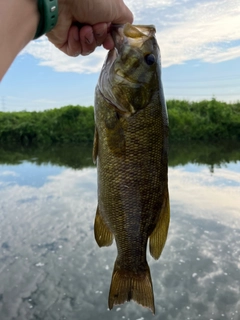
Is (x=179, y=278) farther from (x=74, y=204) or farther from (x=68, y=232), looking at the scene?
(x=74, y=204)

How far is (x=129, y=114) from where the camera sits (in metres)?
1.85

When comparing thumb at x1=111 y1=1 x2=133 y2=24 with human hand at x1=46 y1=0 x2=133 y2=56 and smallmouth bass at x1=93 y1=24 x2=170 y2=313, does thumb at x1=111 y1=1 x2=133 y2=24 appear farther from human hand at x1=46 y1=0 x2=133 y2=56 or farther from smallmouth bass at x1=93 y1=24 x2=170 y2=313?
smallmouth bass at x1=93 y1=24 x2=170 y2=313

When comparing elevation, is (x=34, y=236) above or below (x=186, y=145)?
below

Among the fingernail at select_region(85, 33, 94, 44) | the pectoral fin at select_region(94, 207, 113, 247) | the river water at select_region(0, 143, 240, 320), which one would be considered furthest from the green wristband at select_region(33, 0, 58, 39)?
the river water at select_region(0, 143, 240, 320)

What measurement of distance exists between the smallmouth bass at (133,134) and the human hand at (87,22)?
11 cm

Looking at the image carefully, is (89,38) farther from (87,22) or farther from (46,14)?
(46,14)

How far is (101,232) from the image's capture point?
200cm

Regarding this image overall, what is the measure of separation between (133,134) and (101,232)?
540 millimetres

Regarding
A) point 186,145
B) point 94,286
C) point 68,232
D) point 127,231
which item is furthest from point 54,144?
point 127,231

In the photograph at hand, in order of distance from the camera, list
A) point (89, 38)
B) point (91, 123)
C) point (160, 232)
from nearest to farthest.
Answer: point (160, 232) → point (89, 38) → point (91, 123)

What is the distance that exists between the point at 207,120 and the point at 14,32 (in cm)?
2169

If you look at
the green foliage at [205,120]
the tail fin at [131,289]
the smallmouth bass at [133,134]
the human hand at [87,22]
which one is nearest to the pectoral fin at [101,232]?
the smallmouth bass at [133,134]

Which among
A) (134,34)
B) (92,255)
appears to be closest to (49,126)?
(92,255)

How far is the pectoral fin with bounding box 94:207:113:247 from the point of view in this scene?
199 cm
